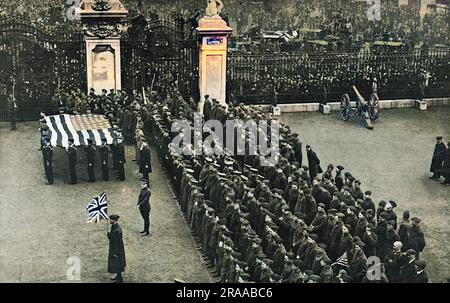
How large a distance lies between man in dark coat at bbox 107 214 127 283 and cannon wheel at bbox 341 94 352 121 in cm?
1292

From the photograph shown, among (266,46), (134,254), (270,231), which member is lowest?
(134,254)

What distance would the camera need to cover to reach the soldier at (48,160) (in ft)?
58.3

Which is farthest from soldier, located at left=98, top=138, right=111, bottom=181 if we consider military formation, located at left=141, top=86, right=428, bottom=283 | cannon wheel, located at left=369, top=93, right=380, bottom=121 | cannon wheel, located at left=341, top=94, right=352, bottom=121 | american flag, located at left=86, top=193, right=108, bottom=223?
cannon wheel, located at left=369, top=93, right=380, bottom=121

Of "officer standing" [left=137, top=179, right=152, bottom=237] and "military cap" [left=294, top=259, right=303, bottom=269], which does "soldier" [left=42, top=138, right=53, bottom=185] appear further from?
"military cap" [left=294, top=259, right=303, bottom=269]

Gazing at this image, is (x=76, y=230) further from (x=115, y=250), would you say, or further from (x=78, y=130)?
(x=78, y=130)

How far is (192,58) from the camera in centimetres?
2423

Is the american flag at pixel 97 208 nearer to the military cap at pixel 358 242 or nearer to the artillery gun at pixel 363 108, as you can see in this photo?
the military cap at pixel 358 242

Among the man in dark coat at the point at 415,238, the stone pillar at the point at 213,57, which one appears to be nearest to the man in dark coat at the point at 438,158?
the man in dark coat at the point at 415,238

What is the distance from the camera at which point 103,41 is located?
75.5 feet

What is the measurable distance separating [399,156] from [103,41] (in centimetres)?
928

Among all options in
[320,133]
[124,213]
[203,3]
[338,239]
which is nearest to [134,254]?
[124,213]

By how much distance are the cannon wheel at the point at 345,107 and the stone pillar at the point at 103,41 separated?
7.10 m

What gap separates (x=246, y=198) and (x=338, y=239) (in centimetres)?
221
